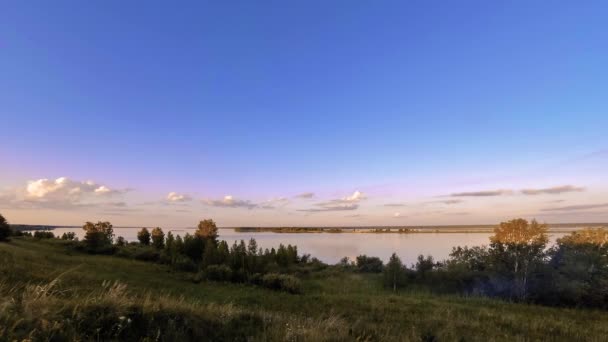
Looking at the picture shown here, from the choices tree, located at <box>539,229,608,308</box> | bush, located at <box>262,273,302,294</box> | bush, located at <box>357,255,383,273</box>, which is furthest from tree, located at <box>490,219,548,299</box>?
bush, located at <box>357,255,383,273</box>

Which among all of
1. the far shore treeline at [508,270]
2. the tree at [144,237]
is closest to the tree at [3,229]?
the far shore treeline at [508,270]

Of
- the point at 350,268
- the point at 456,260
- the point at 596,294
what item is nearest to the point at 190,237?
the point at 350,268

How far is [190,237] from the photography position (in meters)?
41.0

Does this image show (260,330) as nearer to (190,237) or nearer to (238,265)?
(238,265)

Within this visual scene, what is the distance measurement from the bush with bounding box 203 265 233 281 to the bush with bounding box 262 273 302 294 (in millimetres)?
3811

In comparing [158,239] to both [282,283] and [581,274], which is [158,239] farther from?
[581,274]

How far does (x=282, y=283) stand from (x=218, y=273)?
21.5 ft

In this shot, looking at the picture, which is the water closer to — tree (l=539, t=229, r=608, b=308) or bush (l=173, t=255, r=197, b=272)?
tree (l=539, t=229, r=608, b=308)

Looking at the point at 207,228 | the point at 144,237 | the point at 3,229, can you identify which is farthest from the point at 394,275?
the point at 144,237

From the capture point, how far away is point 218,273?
89.0ft

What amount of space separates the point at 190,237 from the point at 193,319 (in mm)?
38352

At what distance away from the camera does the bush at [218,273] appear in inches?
1056

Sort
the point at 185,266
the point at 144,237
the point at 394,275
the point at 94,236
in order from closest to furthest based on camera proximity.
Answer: the point at 394,275, the point at 185,266, the point at 94,236, the point at 144,237

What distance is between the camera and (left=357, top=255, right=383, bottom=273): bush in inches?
1666
